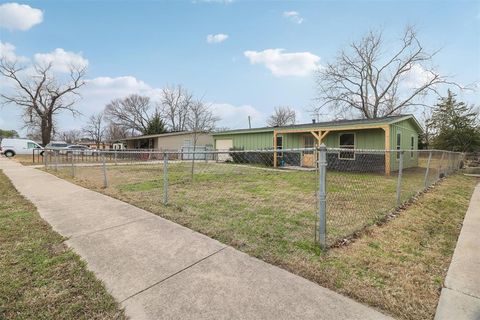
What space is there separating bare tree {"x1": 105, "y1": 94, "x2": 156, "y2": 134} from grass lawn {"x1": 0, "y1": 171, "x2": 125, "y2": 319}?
50.5 metres

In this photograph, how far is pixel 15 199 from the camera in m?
6.11

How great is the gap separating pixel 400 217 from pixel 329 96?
2816 cm

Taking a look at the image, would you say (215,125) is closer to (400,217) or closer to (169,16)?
(169,16)

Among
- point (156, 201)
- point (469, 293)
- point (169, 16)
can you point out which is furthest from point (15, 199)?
point (169, 16)

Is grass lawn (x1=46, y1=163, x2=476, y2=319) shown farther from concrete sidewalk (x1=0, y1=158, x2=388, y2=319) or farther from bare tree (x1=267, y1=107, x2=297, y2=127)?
bare tree (x1=267, y1=107, x2=297, y2=127)

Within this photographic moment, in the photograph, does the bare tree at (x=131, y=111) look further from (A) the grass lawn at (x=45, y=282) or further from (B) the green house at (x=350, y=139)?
(A) the grass lawn at (x=45, y=282)

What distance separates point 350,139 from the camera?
48.0 feet

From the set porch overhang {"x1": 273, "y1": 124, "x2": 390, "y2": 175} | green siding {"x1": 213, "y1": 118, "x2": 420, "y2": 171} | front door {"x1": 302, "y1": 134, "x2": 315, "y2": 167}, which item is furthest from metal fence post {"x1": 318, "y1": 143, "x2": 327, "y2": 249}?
front door {"x1": 302, "y1": 134, "x2": 315, "y2": 167}

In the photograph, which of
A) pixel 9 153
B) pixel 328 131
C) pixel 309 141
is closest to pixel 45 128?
pixel 9 153

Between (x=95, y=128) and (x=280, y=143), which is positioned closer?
(x=280, y=143)

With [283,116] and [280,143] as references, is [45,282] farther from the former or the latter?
[283,116]

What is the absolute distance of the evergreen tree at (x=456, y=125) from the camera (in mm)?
21469

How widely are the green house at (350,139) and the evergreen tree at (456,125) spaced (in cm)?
699

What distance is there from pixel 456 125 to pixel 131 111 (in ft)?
166
